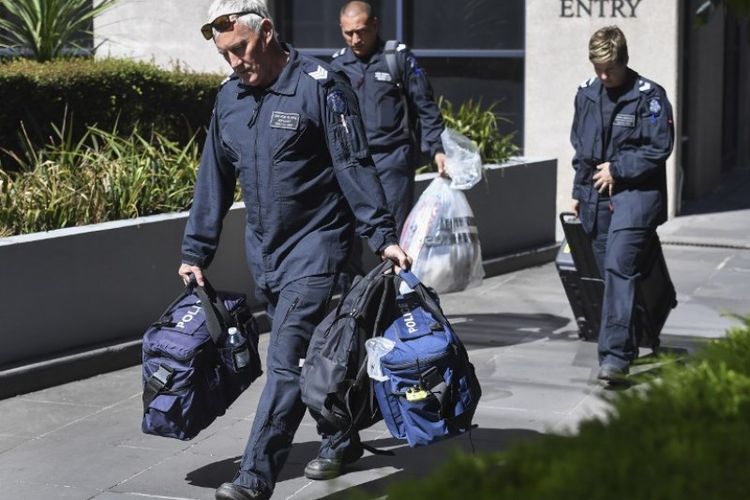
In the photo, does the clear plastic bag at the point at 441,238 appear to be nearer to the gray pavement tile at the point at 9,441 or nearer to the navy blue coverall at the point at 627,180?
the navy blue coverall at the point at 627,180

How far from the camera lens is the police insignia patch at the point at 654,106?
7.02 meters

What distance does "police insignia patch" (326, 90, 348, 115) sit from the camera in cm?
517

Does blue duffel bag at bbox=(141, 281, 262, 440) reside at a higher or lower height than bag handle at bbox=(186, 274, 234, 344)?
lower

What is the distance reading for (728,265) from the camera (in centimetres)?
1105

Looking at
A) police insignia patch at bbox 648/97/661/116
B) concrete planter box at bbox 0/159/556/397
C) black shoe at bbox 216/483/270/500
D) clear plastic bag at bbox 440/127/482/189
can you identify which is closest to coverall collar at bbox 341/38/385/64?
clear plastic bag at bbox 440/127/482/189

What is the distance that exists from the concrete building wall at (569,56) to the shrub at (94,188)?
4856 mm

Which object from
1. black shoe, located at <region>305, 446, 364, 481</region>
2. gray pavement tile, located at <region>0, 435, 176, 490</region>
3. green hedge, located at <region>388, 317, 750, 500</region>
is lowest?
gray pavement tile, located at <region>0, 435, 176, 490</region>

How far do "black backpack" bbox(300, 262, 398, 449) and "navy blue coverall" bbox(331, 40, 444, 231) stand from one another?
2809mm

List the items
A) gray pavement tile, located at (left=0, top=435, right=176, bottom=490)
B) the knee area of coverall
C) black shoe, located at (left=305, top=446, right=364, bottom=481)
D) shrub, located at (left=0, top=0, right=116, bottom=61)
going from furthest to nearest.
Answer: shrub, located at (left=0, top=0, right=116, bottom=61) → gray pavement tile, located at (left=0, top=435, right=176, bottom=490) → black shoe, located at (left=305, top=446, right=364, bottom=481) → the knee area of coverall

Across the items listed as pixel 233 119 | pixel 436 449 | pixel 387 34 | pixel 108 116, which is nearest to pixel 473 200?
pixel 108 116

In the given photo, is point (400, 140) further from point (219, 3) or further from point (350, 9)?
point (219, 3)

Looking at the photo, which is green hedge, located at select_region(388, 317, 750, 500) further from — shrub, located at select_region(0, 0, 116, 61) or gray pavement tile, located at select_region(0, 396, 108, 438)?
shrub, located at select_region(0, 0, 116, 61)

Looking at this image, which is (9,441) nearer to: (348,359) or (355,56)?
(348,359)

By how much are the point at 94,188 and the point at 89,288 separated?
2.86 feet
